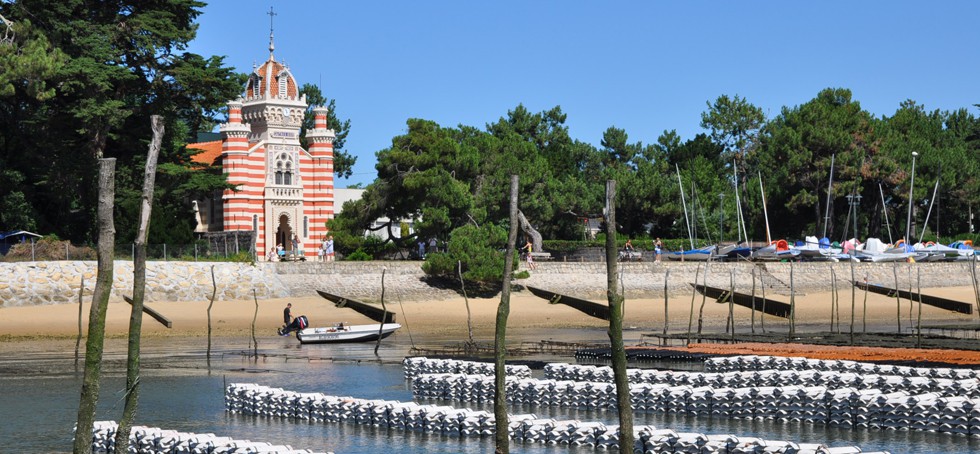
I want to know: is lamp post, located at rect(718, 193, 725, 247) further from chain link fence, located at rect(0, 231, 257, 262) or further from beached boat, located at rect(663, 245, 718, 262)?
chain link fence, located at rect(0, 231, 257, 262)

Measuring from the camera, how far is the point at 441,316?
59.8m

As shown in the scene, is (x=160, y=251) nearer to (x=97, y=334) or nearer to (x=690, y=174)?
(x=97, y=334)

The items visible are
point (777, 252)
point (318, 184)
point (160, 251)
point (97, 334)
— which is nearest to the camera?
point (97, 334)

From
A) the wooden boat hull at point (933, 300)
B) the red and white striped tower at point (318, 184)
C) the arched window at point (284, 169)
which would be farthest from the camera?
the red and white striped tower at point (318, 184)

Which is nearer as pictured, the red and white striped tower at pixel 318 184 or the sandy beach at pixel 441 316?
the sandy beach at pixel 441 316

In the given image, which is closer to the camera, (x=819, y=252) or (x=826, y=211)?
(x=819, y=252)

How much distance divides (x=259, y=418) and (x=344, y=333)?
61.6ft

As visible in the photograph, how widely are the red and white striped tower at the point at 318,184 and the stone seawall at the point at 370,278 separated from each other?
11.6 m

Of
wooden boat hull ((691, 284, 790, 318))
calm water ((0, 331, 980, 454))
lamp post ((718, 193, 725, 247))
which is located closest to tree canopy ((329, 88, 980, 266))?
lamp post ((718, 193, 725, 247))

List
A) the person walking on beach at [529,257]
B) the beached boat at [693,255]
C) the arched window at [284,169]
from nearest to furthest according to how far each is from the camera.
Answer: the person walking on beach at [529,257] → the arched window at [284,169] → the beached boat at [693,255]

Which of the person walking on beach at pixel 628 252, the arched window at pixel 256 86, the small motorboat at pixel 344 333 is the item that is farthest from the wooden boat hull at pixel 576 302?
the arched window at pixel 256 86

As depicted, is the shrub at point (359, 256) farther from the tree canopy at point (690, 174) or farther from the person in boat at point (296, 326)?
the person in boat at point (296, 326)

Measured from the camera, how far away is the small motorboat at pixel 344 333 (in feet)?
162

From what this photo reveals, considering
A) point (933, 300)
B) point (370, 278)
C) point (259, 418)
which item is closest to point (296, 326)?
point (370, 278)
